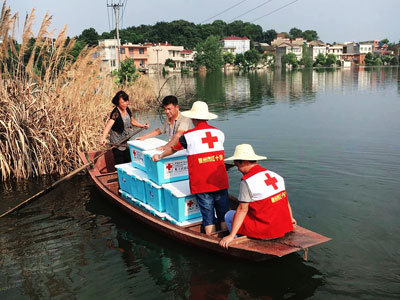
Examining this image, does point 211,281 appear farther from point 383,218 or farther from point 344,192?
point 344,192

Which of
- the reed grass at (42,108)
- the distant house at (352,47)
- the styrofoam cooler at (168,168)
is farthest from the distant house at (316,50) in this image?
the styrofoam cooler at (168,168)

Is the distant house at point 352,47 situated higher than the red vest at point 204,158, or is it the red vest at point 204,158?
the distant house at point 352,47

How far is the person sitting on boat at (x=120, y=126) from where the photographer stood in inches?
331

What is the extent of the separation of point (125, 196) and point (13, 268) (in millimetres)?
2560

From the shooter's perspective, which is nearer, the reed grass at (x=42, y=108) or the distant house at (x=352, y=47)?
the reed grass at (x=42, y=108)

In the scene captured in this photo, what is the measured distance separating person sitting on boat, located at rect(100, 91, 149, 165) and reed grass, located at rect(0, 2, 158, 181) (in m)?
2.23

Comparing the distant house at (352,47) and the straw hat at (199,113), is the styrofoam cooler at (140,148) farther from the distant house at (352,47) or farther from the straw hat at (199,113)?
the distant house at (352,47)

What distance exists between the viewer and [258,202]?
5.05 m

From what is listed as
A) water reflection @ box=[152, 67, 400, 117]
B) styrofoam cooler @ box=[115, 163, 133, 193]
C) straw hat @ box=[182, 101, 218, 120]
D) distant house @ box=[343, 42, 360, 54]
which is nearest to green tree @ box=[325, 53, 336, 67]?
distant house @ box=[343, 42, 360, 54]

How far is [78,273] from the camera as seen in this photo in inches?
240

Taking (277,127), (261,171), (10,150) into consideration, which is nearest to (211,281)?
(261,171)

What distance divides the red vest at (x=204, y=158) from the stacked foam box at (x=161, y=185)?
561 mm

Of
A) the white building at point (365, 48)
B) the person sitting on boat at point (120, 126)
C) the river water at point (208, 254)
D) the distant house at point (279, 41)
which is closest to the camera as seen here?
the river water at point (208, 254)

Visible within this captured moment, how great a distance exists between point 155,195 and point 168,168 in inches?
22.5
